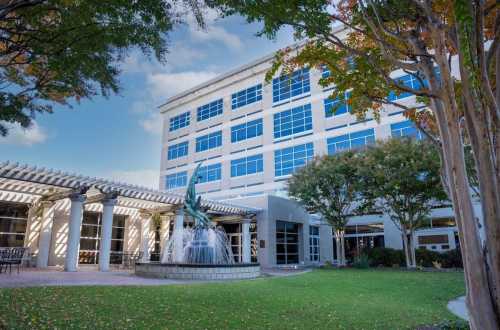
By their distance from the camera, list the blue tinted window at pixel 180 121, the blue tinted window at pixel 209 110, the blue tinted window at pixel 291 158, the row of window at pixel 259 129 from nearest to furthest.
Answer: the blue tinted window at pixel 291 158
the row of window at pixel 259 129
the blue tinted window at pixel 209 110
the blue tinted window at pixel 180 121

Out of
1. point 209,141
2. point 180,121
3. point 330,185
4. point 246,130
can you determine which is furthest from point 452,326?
point 180,121

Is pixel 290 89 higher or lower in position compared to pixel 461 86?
higher

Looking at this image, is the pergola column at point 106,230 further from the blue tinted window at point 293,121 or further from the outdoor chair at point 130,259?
the blue tinted window at point 293,121

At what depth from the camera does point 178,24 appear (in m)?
7.46

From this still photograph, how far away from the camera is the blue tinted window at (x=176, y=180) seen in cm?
4431

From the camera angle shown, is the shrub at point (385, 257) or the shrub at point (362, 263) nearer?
the shrub at point (362, 263)

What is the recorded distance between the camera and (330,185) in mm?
25016

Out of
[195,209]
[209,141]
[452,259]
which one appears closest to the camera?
[195,209]

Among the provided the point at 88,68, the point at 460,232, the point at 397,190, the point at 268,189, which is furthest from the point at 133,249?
the point at 460,232

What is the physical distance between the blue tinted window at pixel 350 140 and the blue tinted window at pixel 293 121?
9.94 ft

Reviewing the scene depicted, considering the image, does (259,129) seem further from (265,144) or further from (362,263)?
(362,263)

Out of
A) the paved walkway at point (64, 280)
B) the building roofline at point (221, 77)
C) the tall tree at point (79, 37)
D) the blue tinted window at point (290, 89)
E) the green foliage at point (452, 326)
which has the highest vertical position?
the building roofline at point (221, 77)

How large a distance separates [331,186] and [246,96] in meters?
19.0

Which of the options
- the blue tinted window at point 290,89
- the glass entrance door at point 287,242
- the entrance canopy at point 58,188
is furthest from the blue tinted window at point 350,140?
the entrance canopy at point 58,188
